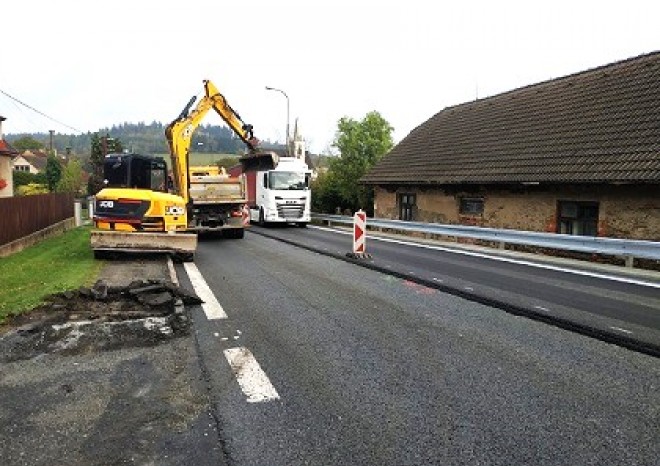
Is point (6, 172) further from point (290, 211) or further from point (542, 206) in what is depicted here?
point (542, 206)

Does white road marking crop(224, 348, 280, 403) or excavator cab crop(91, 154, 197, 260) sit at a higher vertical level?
excavator cab crop(91, 154, 197, 260)

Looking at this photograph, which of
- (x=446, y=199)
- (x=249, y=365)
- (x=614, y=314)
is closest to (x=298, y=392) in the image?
(x=249, y=365)

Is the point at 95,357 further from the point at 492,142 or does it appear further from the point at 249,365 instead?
the point at 492,142

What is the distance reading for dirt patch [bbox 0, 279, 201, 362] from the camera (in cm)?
579

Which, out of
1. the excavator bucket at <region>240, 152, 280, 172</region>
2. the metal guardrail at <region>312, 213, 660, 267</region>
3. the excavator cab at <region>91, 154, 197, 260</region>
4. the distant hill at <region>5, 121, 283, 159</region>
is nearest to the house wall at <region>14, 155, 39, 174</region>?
the distant hill at <region>5, 121, 283, 159</region>

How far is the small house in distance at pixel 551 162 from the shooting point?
15.4 m

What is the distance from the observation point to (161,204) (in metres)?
13.0

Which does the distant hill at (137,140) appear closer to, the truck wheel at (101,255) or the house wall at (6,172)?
the house wall at (6,172)

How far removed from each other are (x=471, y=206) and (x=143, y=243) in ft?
46.2

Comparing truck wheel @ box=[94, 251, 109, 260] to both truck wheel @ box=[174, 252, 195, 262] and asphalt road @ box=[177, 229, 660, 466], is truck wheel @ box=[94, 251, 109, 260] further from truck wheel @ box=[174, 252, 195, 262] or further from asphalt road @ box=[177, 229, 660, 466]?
asphalt road @ box=[177, 229, 660, 466]

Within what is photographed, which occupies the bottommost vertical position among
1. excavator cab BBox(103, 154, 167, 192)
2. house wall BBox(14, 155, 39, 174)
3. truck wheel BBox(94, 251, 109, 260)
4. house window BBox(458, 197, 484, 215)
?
truck wheel BBox(94, 251, 109, 260)

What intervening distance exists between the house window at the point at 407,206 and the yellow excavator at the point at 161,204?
1023 centimetres

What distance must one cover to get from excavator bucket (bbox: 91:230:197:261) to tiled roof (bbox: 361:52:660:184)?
11672 millimetres

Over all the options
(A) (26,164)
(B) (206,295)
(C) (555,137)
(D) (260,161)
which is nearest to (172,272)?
(B) (206,295)
